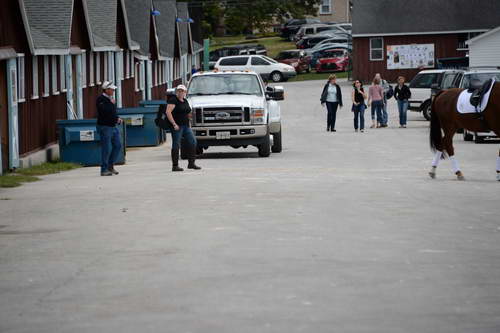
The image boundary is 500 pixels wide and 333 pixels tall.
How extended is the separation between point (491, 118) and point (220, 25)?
99941mm

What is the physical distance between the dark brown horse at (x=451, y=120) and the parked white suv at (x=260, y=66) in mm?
53057

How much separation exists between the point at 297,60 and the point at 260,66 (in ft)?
28.6

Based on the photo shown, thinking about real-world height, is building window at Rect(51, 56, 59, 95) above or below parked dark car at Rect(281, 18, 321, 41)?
below

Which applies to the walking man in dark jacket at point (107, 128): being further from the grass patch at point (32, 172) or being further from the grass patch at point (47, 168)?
the grass patch at point (47, 168)

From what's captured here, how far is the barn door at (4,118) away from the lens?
83.0 feet

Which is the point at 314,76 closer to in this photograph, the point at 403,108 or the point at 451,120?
the point at 403,108

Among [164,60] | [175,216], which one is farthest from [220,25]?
[175,216]

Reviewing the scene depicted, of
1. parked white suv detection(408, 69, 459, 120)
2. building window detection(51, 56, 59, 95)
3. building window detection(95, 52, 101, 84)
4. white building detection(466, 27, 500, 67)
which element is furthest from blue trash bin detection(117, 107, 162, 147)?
white building detection(466, 27, 500, 67)

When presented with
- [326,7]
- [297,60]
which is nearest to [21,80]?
[297,60]

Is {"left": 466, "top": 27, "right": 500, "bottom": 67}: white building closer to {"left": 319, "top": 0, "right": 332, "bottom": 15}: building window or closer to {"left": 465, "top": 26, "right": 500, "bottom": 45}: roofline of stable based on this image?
{"left": 465, "top": 26, "right": 500, "bottom": 45}: roofline of stable

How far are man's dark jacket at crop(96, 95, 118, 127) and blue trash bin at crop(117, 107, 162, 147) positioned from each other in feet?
38.1

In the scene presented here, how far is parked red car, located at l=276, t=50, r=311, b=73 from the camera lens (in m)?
87.2

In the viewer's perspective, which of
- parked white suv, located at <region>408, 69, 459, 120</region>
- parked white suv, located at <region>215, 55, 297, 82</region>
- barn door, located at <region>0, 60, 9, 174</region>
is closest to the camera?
barn door, located at <region>0, 60, 9, 174</region>

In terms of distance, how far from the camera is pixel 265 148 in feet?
96.1
